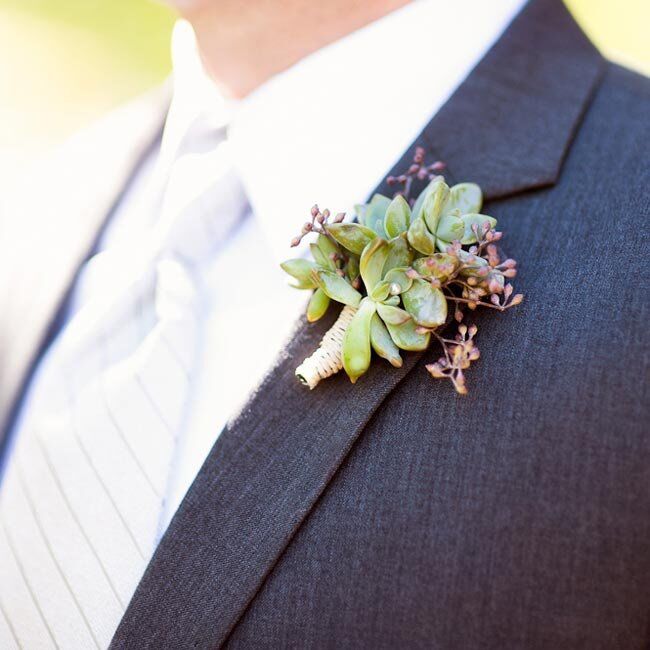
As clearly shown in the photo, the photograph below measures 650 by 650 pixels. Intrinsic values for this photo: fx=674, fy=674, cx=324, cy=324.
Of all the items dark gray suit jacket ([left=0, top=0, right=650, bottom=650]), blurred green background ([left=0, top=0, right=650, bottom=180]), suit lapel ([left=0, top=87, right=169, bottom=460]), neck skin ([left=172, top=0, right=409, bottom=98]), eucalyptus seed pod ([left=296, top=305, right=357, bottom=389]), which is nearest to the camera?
dark gray suit jacket ([left=0, top=0, right=650, bottom=650])

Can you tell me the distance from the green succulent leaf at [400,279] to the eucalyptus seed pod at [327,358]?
0.08 meters

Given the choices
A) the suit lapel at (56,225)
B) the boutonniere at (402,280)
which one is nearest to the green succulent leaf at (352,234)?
the boutonniere at (402,280)

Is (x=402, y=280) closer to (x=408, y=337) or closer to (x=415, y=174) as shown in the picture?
(x=408, y=337)

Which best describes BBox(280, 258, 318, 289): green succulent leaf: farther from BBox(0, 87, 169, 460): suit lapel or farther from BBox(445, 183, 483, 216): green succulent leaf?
BBox(0, 87, 169, 460): suit lapel

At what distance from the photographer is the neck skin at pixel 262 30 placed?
4.01ft

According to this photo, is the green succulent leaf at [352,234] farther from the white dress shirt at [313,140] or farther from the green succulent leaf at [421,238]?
the white dress shirt at [313,140]

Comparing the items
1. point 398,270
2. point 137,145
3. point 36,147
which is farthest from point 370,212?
point 36,147

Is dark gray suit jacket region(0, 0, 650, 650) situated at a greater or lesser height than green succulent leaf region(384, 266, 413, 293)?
lesser

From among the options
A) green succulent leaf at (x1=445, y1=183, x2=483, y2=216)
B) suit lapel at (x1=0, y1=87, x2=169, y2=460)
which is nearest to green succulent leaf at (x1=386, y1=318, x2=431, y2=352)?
green succulent leaf at (x1=445, y1=183, x2=483, y2=216)

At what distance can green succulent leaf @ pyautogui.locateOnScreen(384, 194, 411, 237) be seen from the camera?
93cm

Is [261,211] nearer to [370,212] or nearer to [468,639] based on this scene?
[370,212]

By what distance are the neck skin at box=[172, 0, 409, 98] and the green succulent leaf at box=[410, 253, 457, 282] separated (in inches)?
23.1

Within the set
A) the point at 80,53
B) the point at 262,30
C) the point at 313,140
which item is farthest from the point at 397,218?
the point at 80,53

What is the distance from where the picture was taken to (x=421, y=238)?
0.88 m
